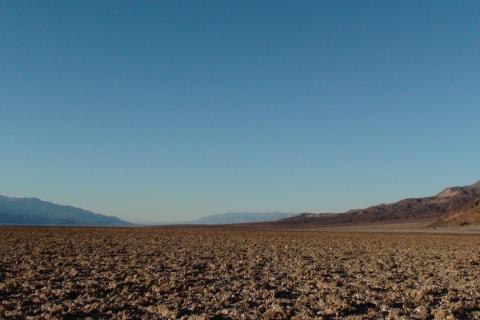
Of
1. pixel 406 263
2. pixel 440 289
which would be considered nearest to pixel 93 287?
pixel 440 289

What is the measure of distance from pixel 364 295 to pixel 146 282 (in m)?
8.07

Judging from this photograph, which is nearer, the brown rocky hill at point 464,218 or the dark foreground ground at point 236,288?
the dark foreground ground at point 236,288

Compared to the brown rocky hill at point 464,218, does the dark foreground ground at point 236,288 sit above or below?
below

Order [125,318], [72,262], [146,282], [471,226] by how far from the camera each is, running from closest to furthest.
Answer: [125,318] < [146,282] < [72,262] < [471,226]

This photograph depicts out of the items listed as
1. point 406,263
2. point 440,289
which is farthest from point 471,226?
point 440,289

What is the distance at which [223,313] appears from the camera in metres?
13.4

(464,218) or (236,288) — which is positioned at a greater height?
(464,218)

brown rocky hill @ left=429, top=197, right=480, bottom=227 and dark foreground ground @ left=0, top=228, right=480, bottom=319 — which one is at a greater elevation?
brown rocky hill @ left=429, top=197, right=480, bottom=227

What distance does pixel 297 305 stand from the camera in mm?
14484

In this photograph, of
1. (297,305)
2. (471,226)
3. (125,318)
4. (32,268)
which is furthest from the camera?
(471,226)

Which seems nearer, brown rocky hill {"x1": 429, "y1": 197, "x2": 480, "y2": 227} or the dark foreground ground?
the dark foreground ground

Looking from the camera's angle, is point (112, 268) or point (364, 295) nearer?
point (364, 295)

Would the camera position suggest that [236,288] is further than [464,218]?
No

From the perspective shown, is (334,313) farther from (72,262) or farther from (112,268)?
(72,262)
